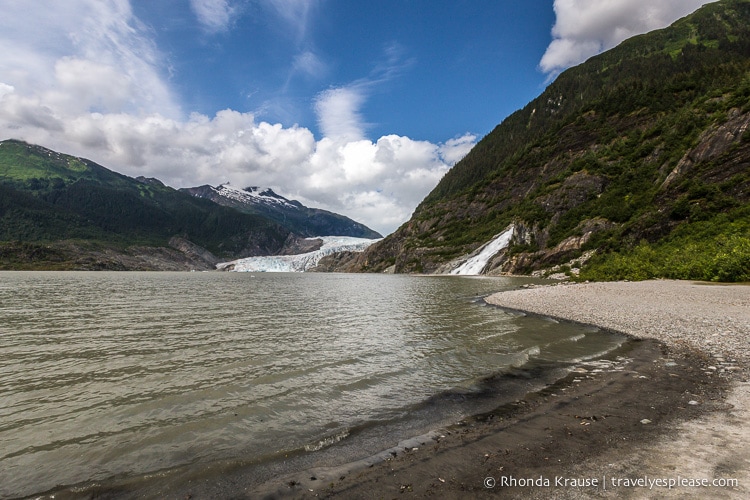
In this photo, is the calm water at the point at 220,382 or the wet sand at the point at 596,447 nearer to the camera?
the wet sand at the point at 596,447

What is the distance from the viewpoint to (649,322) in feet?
A: 54.9

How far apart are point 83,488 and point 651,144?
11096 cm

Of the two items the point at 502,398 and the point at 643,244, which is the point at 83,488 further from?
the point at 643,244

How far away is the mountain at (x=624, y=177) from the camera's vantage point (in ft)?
141

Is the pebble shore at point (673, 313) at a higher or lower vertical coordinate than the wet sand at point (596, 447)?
higher

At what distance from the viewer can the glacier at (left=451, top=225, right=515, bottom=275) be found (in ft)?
308

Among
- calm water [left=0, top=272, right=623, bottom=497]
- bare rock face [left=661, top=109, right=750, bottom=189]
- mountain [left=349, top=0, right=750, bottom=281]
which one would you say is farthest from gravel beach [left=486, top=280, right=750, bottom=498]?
bare rock face [left=661, top=109, right=750, bottom=189]

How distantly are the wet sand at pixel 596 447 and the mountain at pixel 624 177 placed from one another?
91.5 ft

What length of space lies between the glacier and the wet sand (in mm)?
85190

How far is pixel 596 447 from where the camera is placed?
19.0 feet

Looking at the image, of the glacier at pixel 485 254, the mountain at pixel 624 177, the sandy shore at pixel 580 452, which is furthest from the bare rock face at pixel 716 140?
the sandy shore at pixel 580 452

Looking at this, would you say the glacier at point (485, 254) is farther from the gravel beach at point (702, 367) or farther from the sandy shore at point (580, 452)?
the sandy shore at point (580, 452)

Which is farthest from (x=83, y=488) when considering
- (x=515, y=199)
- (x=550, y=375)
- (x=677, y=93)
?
(x=677, y=93)

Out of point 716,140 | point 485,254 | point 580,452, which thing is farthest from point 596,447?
point 485,254
